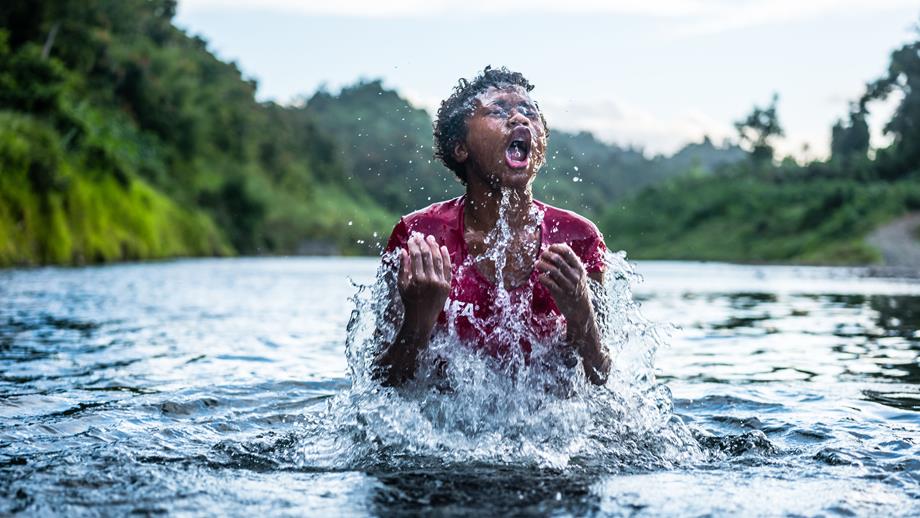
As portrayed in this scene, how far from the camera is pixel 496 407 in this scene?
5344 mm

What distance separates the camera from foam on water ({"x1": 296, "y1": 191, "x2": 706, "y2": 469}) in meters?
5.02

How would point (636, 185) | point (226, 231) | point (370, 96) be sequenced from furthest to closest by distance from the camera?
point (636, 185)
point (370, 96)
point (226, 231)

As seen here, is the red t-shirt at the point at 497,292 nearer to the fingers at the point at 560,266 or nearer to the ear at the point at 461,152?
the ear at the point at 461,152

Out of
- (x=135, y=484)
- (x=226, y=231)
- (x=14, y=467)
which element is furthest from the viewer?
(x=226, y=231)

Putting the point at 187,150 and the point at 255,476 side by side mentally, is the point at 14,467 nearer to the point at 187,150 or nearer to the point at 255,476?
A: the point at 255,476

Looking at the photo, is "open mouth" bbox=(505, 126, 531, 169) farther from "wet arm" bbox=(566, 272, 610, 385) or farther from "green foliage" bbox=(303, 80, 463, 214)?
"green foliage" bbox=(303, 80, 463, 214)

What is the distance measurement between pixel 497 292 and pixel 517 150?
0.71 metres

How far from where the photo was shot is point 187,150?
2817 inches

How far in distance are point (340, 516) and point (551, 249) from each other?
1488 mm

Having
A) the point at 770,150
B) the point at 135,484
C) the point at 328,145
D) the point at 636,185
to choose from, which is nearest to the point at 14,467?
the point at 135,484

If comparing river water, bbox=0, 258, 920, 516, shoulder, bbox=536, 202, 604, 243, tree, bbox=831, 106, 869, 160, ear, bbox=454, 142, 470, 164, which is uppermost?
tree, bbox=831, 106, 869, 160

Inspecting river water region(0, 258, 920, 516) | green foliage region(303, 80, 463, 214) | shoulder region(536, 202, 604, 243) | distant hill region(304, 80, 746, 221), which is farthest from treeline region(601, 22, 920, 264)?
shoulder region(536, 202, 604, 243)

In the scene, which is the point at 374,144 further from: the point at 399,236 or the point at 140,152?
the point at 399,236

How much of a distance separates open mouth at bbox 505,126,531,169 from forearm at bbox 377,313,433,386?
2.93 feet
